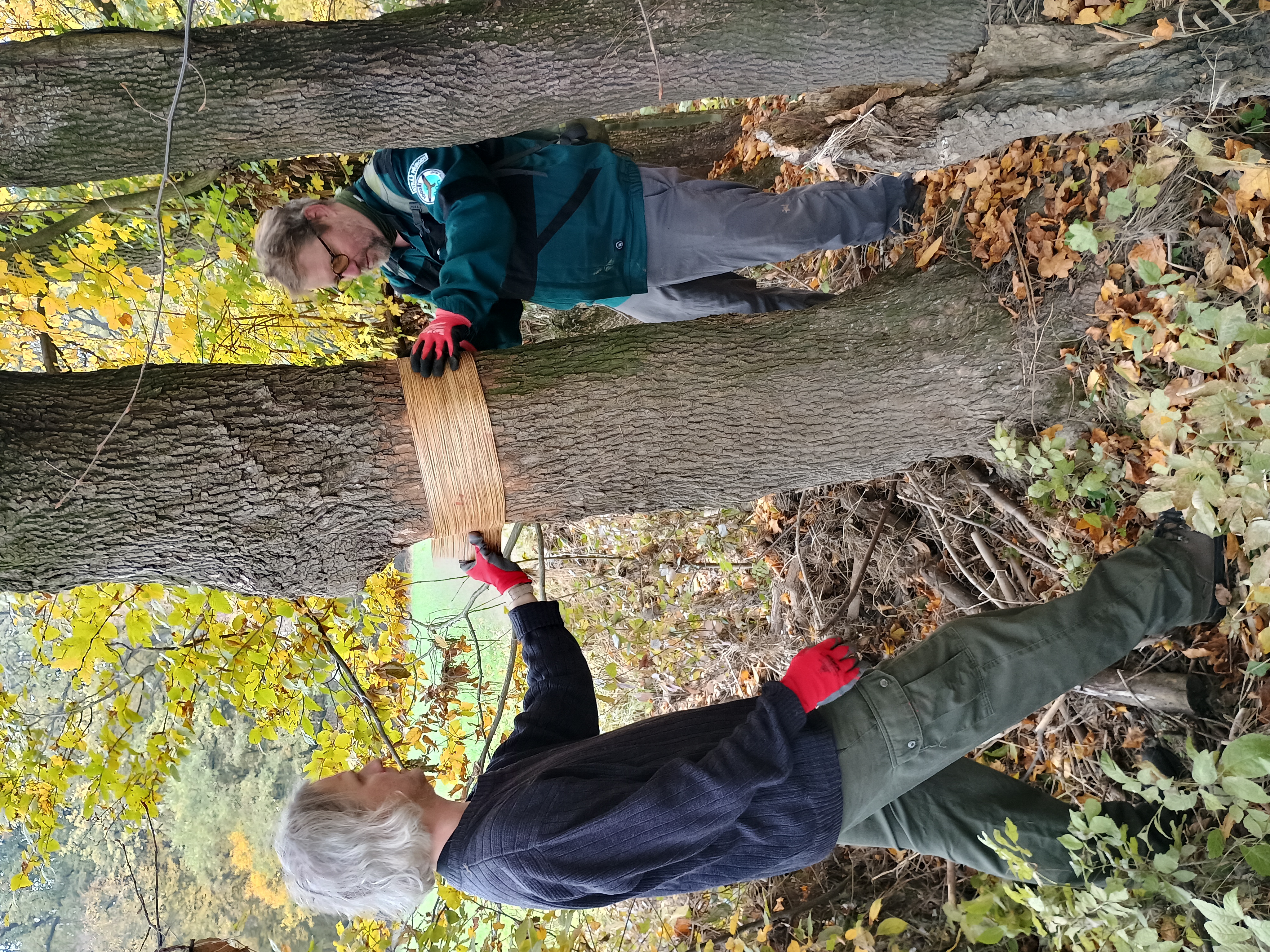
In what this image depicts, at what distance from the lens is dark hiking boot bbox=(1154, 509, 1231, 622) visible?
2.09 m

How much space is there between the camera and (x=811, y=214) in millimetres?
2627

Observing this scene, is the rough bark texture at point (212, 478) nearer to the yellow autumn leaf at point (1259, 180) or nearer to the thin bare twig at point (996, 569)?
the thin bare twig at point (996, 569)

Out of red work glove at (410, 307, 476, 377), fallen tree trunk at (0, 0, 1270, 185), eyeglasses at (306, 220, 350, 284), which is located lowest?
red work glove at (410, 307, 476, 377)

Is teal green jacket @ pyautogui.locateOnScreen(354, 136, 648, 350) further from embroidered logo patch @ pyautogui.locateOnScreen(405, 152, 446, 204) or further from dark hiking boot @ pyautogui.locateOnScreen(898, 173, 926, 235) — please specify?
dark hiking boot @ pyautogui.locateOnScreen(898, 173, 926, 235)

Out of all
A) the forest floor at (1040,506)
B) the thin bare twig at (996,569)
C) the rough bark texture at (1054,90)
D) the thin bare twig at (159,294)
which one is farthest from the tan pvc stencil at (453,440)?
the thin bare twig at (996,569)

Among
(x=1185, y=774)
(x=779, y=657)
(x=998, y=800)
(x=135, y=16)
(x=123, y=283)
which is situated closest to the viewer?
(x=1185, y=774)

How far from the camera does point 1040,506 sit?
2.53 meters

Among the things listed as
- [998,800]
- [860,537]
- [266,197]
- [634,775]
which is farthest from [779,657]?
[266,197]

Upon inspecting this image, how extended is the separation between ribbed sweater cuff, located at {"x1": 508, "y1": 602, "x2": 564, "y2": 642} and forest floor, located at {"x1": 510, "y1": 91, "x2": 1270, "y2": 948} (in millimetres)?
1418

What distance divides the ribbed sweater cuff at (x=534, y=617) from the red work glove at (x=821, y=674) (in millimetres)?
689

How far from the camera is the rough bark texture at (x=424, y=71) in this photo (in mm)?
1790

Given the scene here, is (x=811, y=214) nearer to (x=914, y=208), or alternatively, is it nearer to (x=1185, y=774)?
(x=914, y=208)

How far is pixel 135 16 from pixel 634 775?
15.8 ft

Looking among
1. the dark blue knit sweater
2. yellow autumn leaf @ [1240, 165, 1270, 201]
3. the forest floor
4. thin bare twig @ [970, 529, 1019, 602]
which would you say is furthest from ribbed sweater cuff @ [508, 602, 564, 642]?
yellow autumn leaf @ [1240, 165, 1270, 201]
